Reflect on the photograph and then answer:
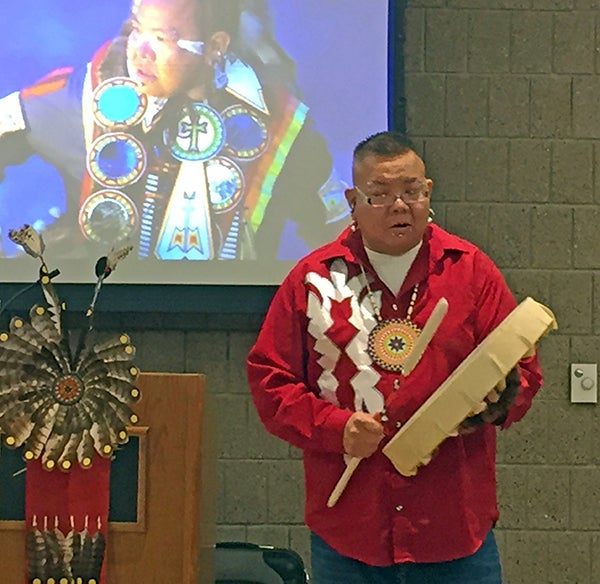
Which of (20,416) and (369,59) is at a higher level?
(369,59)

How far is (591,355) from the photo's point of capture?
10.4 feet

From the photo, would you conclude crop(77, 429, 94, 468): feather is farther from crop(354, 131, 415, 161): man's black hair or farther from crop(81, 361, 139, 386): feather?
crop(354, 131, 415, 161): man's black hair

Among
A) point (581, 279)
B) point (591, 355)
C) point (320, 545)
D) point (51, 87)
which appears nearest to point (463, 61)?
point (581, 279)

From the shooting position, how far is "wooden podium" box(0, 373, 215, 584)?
1.66m

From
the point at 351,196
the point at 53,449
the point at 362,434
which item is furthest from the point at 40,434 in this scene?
the point at 351,196

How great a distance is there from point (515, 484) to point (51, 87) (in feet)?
6.35

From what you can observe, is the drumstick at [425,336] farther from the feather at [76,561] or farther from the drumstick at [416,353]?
the feather at [76,561]

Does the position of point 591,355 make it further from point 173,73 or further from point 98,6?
point 98,6

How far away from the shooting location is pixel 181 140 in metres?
3.13

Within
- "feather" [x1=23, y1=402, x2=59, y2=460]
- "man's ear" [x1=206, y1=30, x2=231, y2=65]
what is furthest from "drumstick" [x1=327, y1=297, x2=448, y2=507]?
"man's ear" [x1=206, y1=30, x2=231, y2=65]

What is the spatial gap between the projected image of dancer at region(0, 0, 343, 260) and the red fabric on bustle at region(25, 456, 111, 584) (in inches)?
58.6

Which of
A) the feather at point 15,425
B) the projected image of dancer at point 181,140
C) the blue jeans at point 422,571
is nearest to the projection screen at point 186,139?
the projected image of dancer at point 181,140

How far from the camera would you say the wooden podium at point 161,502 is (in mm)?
1655

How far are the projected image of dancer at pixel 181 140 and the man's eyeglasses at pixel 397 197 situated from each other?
3.98ft
